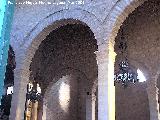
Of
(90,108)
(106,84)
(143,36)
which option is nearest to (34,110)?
(90,108)

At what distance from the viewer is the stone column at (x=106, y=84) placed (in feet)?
21.7

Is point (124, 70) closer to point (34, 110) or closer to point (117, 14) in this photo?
point (117, 14)

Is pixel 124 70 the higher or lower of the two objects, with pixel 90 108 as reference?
higher

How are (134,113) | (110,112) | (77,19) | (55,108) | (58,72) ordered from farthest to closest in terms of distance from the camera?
1. (134,113)
2. (55,108)
3. (58,72)
4. (77,19)
5. (110,112)

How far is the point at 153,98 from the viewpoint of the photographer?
1002cm

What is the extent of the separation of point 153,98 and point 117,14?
14.0ft

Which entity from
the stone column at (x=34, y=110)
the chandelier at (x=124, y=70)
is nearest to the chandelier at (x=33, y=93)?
the stone column at (x=34, y=110)

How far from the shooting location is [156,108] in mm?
9797

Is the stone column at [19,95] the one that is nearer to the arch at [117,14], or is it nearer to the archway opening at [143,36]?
the arch at [117,14]

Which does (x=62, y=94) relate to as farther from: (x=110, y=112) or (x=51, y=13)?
(x=110, y=112)

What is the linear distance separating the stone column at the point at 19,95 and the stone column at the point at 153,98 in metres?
4.77

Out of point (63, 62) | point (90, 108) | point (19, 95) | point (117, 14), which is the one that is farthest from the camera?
point (63, 62)

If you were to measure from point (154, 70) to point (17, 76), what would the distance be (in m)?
5.62

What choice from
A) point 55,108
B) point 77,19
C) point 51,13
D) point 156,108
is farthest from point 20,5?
point 55,108
